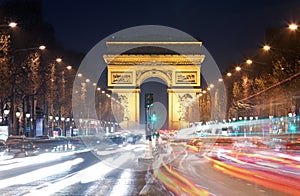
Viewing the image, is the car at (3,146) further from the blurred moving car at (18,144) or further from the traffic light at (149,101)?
the traffic light at (149,101)

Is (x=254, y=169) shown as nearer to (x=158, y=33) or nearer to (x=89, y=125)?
(x=89, y=125)

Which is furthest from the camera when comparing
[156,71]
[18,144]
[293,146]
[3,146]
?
[156,71]

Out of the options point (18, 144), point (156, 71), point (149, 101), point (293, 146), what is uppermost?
point (156, 71)

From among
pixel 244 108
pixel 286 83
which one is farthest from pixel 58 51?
pixel 286 83

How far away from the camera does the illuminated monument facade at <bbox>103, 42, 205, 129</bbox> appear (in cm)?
10969

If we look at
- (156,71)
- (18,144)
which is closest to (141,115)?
(156,71)

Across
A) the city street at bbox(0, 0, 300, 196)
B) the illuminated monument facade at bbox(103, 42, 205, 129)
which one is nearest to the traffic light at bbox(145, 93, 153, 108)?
the city street at bbox(0, 0, 300, 196)

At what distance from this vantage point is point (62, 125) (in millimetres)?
80750

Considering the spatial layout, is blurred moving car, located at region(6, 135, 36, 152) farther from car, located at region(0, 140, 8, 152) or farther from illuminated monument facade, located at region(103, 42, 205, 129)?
illuminated monument facade, located at region(103, 42, 205, 129)

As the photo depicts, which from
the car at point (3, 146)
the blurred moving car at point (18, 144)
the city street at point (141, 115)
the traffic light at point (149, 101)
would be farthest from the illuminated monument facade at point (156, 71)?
the traffic light at point (149, 101)

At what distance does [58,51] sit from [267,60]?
934 inches

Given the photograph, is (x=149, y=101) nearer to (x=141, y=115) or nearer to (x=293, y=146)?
(x=293, y=146)

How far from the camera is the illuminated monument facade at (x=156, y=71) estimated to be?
10969 centimetres

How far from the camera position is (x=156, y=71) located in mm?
114062
